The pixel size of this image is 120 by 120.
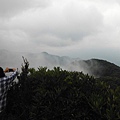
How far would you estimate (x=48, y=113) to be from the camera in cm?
402

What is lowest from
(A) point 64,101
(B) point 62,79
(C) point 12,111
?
(C) point 12,111

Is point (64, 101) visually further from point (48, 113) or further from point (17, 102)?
point (17, 102)

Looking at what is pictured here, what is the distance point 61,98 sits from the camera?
408 cm

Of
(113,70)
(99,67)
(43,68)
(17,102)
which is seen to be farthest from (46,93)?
(99,67)

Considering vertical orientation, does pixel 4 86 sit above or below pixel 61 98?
above

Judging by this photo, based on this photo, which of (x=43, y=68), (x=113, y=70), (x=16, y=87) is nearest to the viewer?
(x=16, y=87)

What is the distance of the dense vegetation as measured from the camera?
371 cm

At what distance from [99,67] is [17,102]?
82279 millimetres

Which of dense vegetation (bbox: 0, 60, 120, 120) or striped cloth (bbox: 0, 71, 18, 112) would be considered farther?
striped cloth (bbox: 0, 71, 18, 112)

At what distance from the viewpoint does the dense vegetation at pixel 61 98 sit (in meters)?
3.71

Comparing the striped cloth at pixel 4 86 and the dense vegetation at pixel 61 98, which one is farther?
the striped cloth at pixel 4 86

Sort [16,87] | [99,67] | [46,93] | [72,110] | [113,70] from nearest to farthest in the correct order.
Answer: [72,110]
[46,93]
[16,87]
[113,70]
[99,67]

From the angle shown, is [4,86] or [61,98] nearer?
[61,98]

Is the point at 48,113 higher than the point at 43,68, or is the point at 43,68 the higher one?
the point at 43,68
